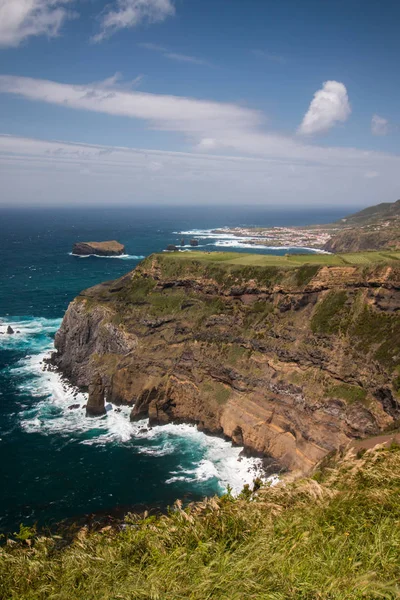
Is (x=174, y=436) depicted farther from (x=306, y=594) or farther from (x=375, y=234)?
(x=375, y=234)

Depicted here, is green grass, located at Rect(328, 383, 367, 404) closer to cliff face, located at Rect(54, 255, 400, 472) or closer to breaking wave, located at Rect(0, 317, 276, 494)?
cliff face, located at Rect(54, 255, 400, 472)

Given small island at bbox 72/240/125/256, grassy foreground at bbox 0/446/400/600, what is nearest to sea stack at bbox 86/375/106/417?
grassy foreground at bbox 0/446/400/600

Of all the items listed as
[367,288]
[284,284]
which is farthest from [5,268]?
[367,288]

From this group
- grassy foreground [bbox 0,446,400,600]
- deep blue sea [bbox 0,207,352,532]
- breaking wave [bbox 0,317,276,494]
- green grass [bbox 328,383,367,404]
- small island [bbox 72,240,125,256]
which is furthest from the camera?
small island [bbox 72,240,125,256]

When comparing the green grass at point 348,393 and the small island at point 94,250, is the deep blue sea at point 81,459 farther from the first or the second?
the small island at point 94,250

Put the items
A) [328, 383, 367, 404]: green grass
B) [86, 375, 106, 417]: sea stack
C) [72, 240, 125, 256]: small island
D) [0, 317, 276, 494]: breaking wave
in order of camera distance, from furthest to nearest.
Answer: [72, 240, 125, 256]: small island
[86, 375, 106, 417]: sea stack
[0, 317, 276, 494]: breaking wave
[328, 383, 367, 404]: green grass

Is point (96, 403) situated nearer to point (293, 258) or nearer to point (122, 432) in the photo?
point (122, 432)

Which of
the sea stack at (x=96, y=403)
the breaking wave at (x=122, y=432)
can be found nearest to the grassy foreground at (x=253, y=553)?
the breaking wave at (x=122, y=432)
